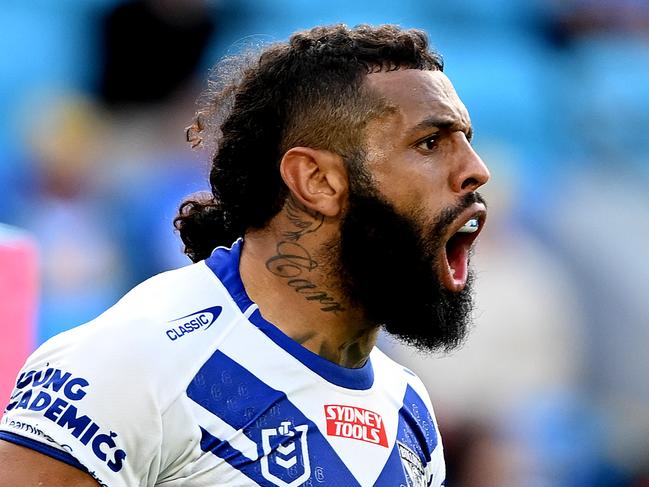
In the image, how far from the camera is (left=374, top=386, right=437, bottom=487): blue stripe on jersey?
303 cm

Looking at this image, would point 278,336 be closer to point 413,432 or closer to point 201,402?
point 201,402

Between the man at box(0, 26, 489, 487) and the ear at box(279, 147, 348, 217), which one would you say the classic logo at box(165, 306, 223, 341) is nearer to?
the man at box(0, 26, 489, 487)

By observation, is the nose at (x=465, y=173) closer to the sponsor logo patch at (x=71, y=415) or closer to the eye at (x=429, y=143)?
the eye at (x=429, y=143)

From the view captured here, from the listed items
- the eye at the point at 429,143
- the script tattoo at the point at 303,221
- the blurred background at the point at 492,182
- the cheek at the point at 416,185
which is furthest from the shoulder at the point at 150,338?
the blurred background at the point at 492,182

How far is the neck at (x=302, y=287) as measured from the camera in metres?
3.03

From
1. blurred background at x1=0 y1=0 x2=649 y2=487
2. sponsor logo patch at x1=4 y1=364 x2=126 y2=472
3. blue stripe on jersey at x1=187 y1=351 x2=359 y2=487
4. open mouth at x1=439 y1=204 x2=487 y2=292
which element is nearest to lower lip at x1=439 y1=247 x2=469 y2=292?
open mouth at x1=439 y1=204 x2=487 y2=292

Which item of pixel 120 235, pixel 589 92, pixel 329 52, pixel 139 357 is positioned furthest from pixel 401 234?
pixel 589 92

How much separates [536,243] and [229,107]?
398 centimetres

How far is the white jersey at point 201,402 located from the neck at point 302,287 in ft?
0.14

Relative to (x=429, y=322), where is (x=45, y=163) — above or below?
above

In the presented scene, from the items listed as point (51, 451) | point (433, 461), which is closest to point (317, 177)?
point (433, 461)

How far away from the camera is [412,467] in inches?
122

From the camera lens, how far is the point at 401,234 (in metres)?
3.06

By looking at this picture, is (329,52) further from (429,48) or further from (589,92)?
(589,92)
